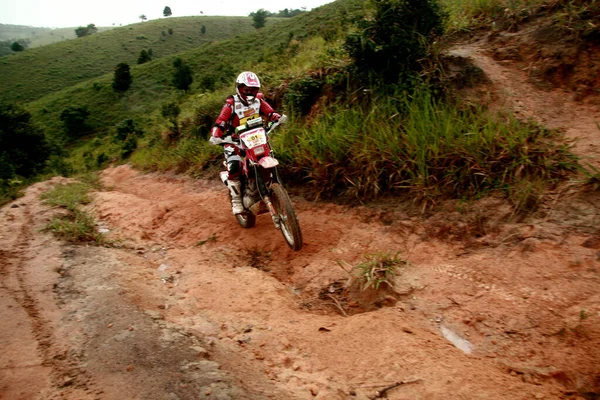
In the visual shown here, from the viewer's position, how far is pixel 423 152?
416 cm

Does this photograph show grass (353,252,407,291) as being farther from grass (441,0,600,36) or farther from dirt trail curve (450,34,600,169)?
grass (441,0,600,36)

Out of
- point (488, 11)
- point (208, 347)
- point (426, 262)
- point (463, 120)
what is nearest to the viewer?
point (208, 347)

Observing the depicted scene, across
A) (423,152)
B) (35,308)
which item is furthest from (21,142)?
(423,152)

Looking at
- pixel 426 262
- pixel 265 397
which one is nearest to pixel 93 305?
pixel 265 397

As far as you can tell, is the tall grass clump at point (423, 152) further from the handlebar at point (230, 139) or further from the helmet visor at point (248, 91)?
the helmet visor at point (248, 91)

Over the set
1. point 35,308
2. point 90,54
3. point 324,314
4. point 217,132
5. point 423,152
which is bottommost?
point 324,314

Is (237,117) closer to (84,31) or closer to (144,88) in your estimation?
(144,88)

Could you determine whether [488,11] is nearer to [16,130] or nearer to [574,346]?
[574,346]

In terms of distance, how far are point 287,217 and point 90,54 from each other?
223ft

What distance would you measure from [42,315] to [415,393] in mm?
2792

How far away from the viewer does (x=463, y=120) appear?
441 cm

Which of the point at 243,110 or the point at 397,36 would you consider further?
the point at 397,36

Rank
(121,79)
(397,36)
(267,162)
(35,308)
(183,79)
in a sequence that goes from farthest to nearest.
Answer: (121,79), (183,79), (397,36), (267,162), (35,308)

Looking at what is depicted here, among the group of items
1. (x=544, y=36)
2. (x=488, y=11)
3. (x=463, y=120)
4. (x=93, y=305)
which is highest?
(x=488, y=11)
